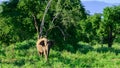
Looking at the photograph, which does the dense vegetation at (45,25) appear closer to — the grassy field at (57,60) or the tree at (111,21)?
the grassy field at (57,60)

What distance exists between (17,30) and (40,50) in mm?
4394

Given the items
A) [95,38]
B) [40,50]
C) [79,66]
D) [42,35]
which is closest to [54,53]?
[40,50]

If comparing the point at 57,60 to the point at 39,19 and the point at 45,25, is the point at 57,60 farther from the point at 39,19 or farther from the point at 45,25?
the point at 39,19

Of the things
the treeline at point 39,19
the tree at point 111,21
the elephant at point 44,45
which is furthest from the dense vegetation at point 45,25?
the tree at point 111,21

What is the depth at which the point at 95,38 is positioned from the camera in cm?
4022

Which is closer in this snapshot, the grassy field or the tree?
the grassy field

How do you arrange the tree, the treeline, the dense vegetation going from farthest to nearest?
the tree
the treeline
the dense vegetation

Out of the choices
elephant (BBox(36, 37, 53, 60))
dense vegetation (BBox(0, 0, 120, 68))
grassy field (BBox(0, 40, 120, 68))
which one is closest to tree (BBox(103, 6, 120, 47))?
dense vegetation (BBox(0, 0, 120, 68))

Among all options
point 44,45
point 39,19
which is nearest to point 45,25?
point 39,19

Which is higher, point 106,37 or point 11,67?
point 11,67

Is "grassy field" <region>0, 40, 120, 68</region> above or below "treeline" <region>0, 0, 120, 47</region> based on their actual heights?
below

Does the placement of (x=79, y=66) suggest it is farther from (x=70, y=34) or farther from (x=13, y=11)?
(x=13, y=11)

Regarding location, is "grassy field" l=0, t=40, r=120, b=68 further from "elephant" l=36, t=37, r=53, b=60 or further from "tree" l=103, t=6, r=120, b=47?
"tree" l=103, t=6, r=120, b=47

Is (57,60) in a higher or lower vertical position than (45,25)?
lower
